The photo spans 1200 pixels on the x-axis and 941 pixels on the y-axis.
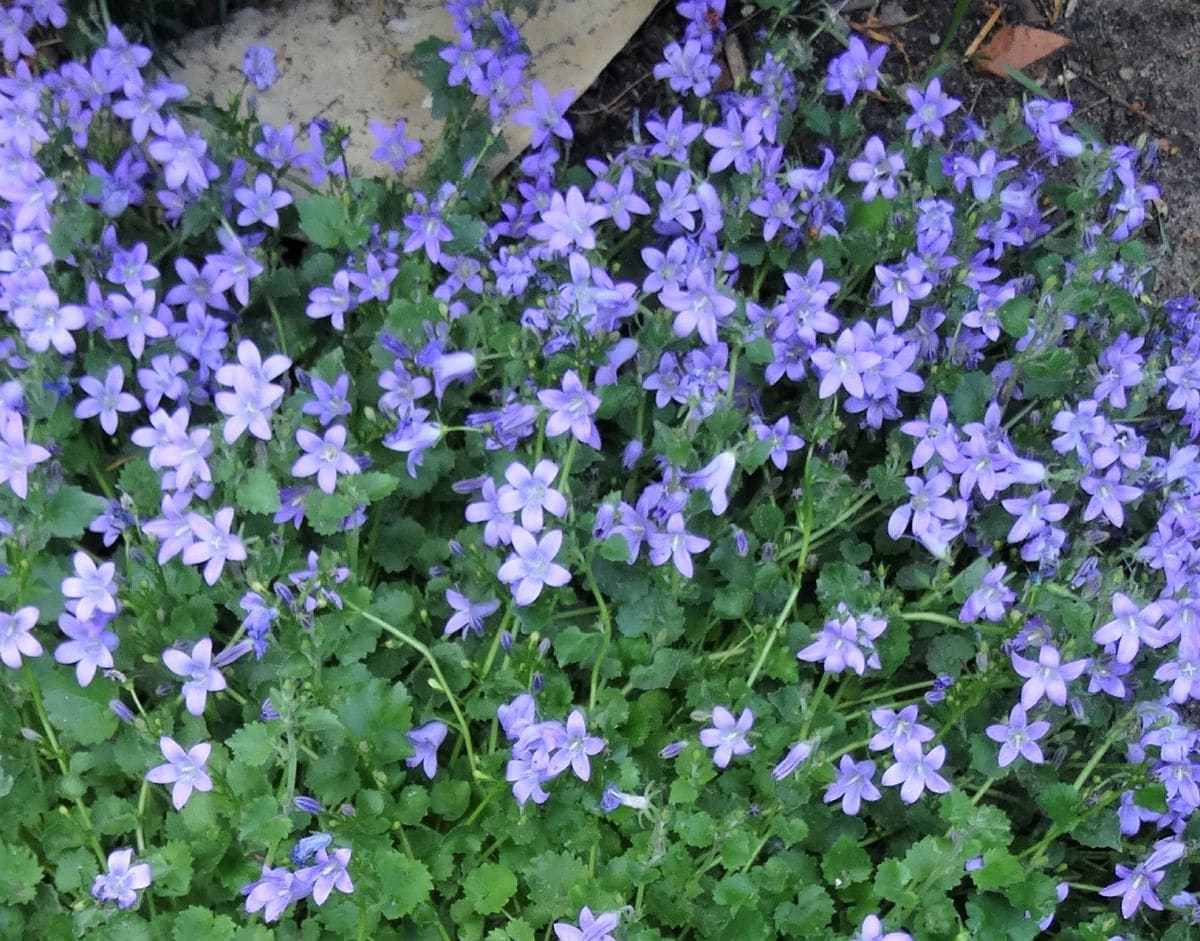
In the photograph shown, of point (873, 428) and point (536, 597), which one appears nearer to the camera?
point (536, 597)

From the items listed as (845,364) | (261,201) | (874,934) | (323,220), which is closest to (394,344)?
(323,220)

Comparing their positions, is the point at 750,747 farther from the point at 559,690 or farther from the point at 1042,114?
the point at 1042,114

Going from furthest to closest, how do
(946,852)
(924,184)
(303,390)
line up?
(924,184) < (303,390) < (946,852)

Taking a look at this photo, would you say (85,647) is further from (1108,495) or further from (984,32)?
(984,32)

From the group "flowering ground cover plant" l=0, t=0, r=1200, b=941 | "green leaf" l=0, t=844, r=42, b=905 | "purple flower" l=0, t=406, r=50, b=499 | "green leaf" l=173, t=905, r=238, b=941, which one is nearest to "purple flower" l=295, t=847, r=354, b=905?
"flowering ground cover plant" l=0, t=0, r=1200, b=941

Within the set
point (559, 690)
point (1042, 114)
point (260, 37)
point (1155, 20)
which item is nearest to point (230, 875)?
point (559, 690)

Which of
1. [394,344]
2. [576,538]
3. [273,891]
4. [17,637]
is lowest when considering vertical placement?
[273,891]
